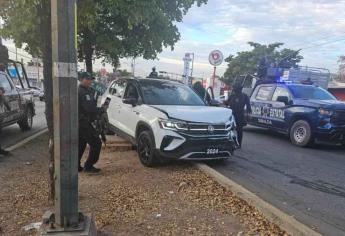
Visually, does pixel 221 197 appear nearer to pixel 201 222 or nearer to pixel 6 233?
pixel 201 222

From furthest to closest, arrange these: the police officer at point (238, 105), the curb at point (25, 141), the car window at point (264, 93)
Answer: the car window at point (264, 93) < the police officer at point (238, 105) < the curb at point (25, 141)

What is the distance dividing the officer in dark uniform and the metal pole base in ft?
10.2

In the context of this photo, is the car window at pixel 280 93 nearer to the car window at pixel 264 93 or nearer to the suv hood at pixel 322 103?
the car window at pixel 264 93

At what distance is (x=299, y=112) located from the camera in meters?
12.7

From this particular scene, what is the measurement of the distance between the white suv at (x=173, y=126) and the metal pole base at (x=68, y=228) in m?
3.50

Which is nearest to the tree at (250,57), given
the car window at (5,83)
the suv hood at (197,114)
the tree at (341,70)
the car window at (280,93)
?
the tree at (341,70)

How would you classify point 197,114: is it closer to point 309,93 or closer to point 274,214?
point 274,214

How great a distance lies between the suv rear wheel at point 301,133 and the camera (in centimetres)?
1224

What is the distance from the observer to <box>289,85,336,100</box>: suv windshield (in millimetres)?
13461

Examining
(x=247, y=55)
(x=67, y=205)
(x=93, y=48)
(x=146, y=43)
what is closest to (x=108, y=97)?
(x=146, y=43)

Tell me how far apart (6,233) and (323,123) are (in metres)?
9.16

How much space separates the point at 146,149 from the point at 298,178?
2787mm

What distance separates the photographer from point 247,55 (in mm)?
55219

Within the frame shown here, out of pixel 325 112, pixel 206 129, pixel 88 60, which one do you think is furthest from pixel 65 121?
pixel 88 60
